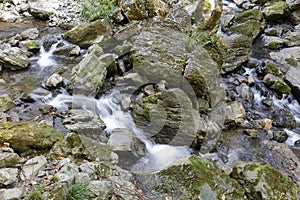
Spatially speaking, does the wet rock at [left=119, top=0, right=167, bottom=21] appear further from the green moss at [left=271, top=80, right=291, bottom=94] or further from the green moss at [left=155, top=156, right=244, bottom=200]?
the green moss at [left=155, top=156, right=244, bottom=200]

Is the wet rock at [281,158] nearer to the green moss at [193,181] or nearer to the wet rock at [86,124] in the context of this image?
the green moss at [193,181]

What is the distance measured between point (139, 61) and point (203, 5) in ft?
10.3

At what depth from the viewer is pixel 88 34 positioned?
6.39 m

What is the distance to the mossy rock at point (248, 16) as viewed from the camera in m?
8.91

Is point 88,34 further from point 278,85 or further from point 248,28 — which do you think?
point 248,28

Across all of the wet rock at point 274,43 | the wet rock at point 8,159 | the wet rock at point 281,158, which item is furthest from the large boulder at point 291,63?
the wet rock at point 8,159

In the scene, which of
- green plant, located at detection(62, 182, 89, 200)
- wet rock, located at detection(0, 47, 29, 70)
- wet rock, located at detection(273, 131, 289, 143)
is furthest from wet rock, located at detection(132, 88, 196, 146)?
wet rock, located at detection(0, 47, 29, 70)

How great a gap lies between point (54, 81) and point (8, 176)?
2696 millimetres

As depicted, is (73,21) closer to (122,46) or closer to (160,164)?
(122,46)

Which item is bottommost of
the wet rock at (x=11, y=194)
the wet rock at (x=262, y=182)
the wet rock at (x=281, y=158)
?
the wet rock at (x=281, y=158)

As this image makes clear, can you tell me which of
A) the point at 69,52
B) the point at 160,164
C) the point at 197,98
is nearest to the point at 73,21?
the point at 69,52

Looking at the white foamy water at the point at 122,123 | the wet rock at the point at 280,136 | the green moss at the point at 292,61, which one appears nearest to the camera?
the white foamy water at the point at 122,123

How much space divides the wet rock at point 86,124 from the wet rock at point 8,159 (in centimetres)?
115

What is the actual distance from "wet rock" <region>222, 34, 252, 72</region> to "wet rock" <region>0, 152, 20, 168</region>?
5.26 metres
